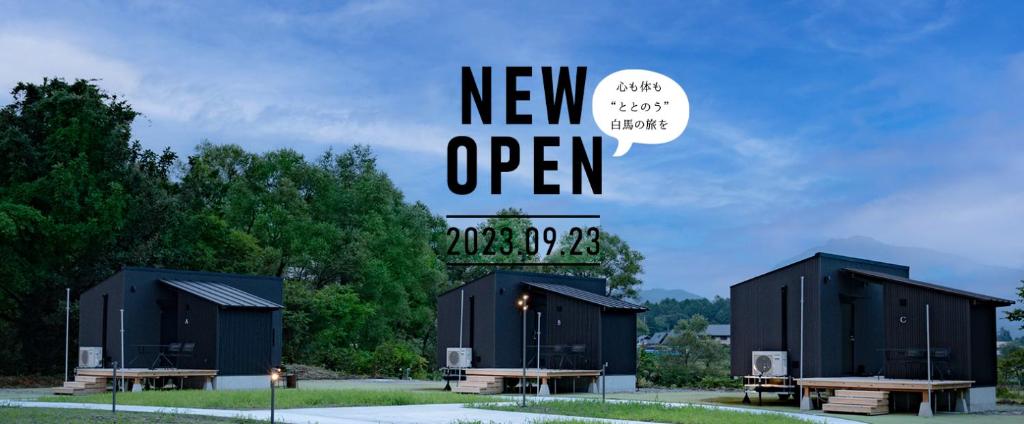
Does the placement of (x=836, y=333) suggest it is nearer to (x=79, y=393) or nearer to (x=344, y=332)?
(x=79, y=393)

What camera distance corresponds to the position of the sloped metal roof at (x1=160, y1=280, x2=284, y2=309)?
31422 mm

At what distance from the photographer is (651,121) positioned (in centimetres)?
2569

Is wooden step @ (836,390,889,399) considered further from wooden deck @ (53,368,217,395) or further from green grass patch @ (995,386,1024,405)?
wooden deck @ (53,368,217,395)

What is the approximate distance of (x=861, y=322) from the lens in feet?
96.1

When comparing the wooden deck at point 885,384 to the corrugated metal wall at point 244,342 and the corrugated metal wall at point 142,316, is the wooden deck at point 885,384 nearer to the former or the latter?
the corrugated metal wall at point 244,342

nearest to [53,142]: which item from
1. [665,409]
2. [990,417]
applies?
[665,409]

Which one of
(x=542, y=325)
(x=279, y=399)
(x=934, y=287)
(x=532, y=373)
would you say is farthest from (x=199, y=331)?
(x=934, y=287)

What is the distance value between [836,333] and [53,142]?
97.4ft

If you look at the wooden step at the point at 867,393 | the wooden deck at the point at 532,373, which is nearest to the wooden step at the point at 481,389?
the wooden deck at the point at 532,373

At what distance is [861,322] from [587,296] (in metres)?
9.53

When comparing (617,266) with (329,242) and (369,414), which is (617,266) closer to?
(329,242)

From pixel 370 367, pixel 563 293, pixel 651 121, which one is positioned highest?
pixel 651 121

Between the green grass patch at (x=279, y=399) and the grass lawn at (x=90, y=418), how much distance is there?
2.63 meters

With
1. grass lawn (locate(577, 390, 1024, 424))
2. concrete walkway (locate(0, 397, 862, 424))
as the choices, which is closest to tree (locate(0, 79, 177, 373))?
concrete walkway (locate(0, 397, 862, 424))
